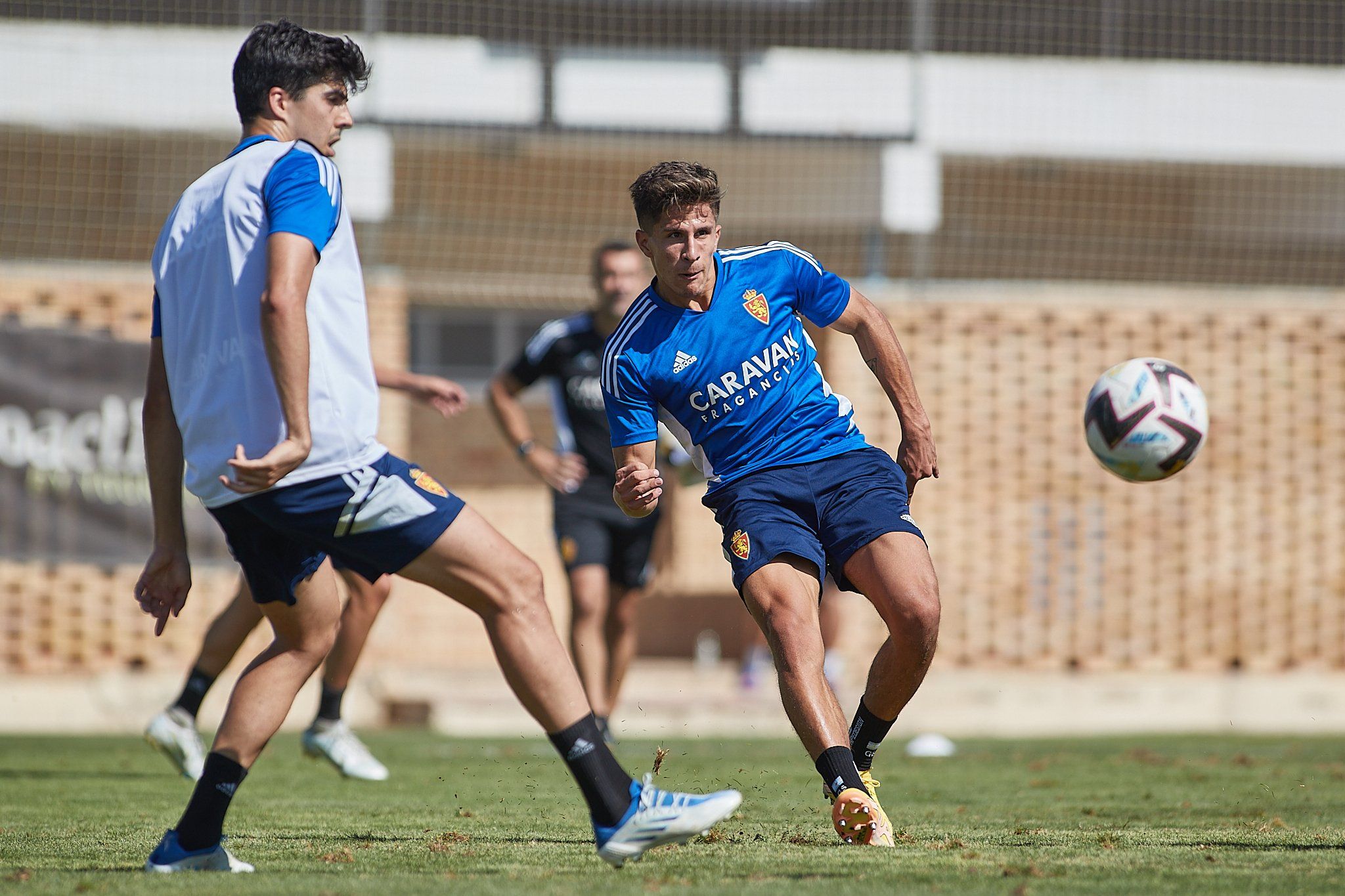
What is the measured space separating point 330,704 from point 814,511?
2783 mm

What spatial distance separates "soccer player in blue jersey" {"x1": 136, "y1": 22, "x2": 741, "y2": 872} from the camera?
3.75 metres

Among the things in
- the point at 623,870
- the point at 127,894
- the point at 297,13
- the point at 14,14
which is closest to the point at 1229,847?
the point at 623,870

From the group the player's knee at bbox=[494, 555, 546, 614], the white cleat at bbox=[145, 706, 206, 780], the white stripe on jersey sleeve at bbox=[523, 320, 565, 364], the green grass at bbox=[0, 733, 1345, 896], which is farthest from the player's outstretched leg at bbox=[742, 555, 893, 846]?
the white stripe on jersey sleeve at bbox=[523, 320, 565, 364]

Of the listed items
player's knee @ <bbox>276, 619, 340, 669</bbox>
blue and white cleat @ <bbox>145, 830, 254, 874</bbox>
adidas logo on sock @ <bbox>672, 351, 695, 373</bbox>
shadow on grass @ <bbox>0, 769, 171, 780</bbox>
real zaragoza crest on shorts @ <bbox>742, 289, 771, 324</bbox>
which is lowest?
shadow on grass @ <bbox>0, 769, 171, 780</bbox>

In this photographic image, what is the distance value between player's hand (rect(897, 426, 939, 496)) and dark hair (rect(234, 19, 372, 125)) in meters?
2.27

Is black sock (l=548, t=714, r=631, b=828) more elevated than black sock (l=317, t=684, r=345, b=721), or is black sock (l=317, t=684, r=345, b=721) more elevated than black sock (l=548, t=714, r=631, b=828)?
black sock (l=548, t=714, r=631, b=828)

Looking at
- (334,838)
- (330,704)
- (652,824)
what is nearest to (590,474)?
(330,704)

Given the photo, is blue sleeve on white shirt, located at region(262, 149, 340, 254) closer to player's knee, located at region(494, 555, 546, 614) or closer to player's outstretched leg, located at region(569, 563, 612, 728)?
player's knee, located at region(494, 555, 546, 614)

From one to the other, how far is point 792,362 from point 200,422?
2.07m

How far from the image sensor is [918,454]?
5230mm

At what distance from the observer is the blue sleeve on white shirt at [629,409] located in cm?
496

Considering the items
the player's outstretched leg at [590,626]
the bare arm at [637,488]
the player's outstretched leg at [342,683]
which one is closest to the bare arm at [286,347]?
the bare arm at [637,488]

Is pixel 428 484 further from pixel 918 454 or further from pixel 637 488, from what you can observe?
pixel 918 454

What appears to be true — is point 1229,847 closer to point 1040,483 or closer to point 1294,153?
point 1040,483
